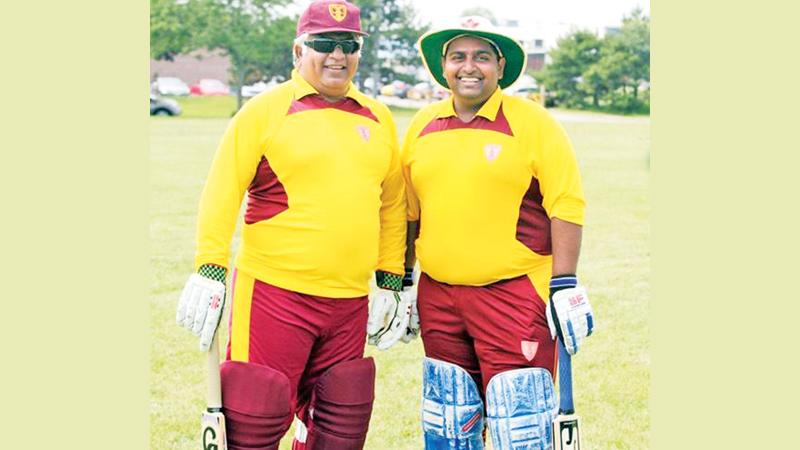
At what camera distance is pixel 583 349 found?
290 inches

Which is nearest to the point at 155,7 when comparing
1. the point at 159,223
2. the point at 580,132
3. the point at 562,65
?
the point at 562,65

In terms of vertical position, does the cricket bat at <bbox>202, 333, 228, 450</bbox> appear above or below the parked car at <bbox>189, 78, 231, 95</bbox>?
below

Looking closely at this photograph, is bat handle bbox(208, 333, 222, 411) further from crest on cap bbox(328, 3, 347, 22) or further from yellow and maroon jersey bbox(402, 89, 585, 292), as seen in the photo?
crest on cap bbox(328, 3, 347, 22)

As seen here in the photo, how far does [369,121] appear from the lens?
427 cm

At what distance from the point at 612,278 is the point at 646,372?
8.78 ft

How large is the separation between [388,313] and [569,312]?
0.79 metres

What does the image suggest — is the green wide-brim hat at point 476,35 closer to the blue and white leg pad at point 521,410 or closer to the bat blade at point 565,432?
the blue and white leg pad at point 521,410

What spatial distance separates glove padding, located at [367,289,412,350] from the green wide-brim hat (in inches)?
36.5

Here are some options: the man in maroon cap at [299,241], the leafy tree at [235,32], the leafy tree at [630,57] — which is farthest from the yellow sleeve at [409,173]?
the leafy tree at [235,32]

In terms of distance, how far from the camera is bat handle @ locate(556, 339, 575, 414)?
4164mm

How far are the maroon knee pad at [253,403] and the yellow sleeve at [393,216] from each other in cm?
71

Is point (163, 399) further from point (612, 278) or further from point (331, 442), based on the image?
point (612, 278)

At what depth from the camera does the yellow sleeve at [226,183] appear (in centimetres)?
403

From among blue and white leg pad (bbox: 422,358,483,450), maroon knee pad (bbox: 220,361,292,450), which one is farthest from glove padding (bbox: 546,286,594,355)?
maroon knee pad (bbox: 220,361,292,450)
